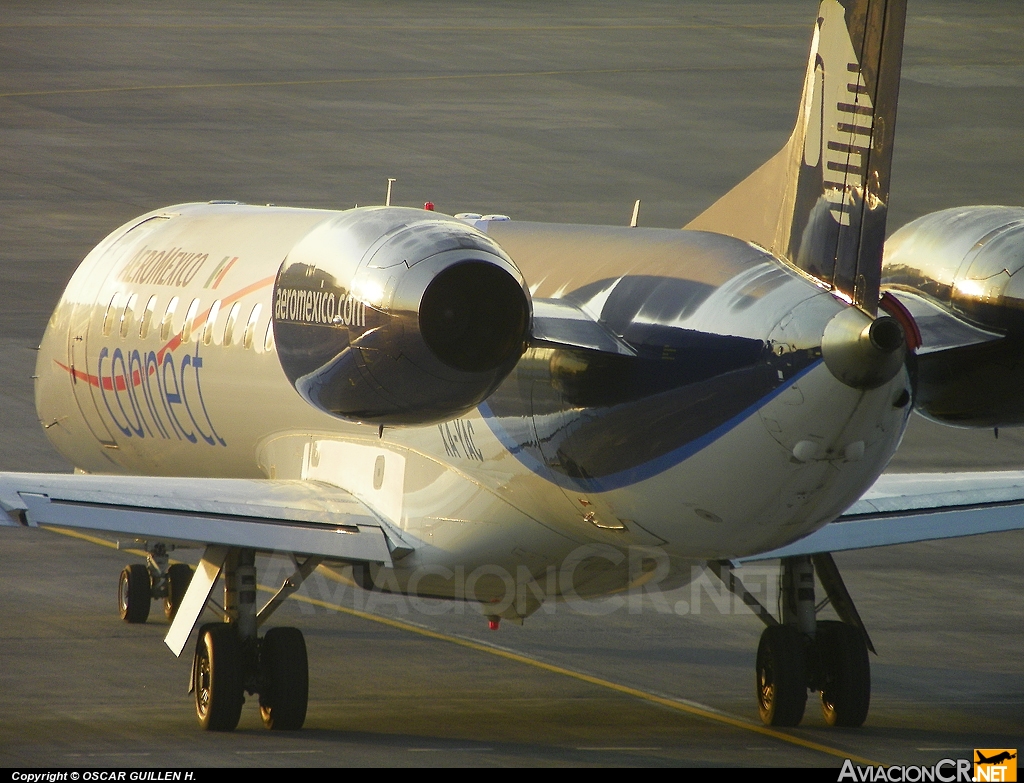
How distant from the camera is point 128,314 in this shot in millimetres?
21359

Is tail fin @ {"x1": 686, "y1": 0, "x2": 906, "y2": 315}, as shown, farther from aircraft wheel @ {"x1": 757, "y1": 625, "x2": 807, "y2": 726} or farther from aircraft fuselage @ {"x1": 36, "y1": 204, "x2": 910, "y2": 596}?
aircraft wheel @ {"x1": 757, "y1": 625, "x2": 807, "y2": 726}

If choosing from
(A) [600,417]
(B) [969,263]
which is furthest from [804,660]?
(A) [600,417]

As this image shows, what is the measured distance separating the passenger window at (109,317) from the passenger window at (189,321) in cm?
151

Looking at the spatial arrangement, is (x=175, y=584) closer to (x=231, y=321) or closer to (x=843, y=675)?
(x=231, y=321)

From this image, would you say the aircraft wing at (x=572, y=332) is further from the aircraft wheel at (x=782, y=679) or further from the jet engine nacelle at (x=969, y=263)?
the aircraft wheel at (x=782, y=679)

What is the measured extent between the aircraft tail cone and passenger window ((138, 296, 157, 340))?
9591mm

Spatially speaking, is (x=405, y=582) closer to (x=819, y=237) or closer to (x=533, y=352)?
(x=533, y=352)

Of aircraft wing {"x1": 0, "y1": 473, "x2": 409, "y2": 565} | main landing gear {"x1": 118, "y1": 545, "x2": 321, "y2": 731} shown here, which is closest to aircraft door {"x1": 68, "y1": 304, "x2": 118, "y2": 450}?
aircraft wing {"x1": 0, "y1": 473, "x2": 409, "y2": 565}

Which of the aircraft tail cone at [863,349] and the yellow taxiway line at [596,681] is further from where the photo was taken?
the yellow taxiway line at [596,681]

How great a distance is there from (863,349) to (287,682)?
6.07m

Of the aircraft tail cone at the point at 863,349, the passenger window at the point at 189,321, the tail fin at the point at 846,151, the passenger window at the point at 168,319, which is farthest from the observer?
the passenger window at the point at 168,319

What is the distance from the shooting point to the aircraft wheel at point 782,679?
17156mm

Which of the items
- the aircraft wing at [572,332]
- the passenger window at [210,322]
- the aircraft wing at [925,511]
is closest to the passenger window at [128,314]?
the passenger window at [210,322]

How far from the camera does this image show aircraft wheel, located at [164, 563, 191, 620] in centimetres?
2197
